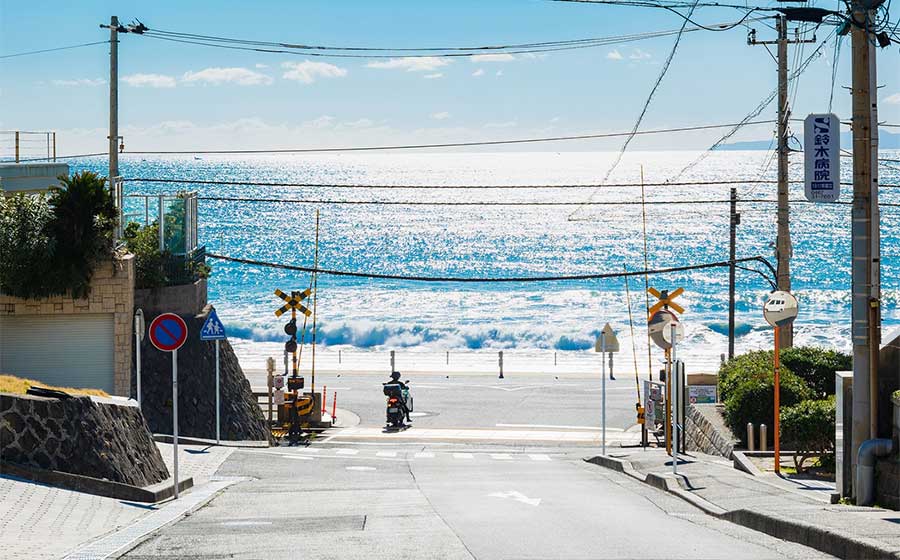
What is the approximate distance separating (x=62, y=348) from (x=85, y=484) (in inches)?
377

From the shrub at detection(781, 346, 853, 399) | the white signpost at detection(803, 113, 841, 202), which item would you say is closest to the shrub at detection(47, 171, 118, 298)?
the white signpost at detection(803, 113, 841, 202)

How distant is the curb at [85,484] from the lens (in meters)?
14.8

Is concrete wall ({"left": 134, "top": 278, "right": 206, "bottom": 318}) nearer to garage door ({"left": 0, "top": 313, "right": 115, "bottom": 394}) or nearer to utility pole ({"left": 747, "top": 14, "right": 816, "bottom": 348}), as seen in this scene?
garage door ({"left": 0, "top": 313, "right": 115, "bottom": 394})

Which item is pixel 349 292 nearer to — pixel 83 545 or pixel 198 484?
pixel 198 484

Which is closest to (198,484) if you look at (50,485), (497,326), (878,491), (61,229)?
(50,485)

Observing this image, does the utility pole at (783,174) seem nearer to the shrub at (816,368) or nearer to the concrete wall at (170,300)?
the shrub at (816,368)

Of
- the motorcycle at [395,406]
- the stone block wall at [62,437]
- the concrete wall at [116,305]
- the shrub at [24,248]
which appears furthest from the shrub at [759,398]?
the shrub at [24,248]

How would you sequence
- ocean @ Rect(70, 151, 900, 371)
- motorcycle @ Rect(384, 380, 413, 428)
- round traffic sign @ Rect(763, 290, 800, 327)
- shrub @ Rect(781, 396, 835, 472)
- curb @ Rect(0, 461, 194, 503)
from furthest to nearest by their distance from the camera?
ocean @ Rect(70, 151, 900, 371)
motorcycle @ Rect(384, 380, 413, 428)
round traffic sign @ Rect(763, 290, 800, 327)
shrub @ Rect(781, 396, 835, 472)
curb @ Rect(0, 461, 194, 503)

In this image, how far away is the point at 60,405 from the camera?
15031 millimetres

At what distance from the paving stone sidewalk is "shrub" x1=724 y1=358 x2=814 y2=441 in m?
11.2

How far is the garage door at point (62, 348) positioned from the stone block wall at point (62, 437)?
8.46m

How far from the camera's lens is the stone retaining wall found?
21109 millimetres

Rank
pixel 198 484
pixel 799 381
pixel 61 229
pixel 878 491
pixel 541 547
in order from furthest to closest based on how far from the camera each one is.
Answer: pixel 61 229 → pixel 799 381 → pixel 198 484 → pixel 878 491 → pixel 541 547

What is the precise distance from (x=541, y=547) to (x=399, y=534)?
67.8 inches
